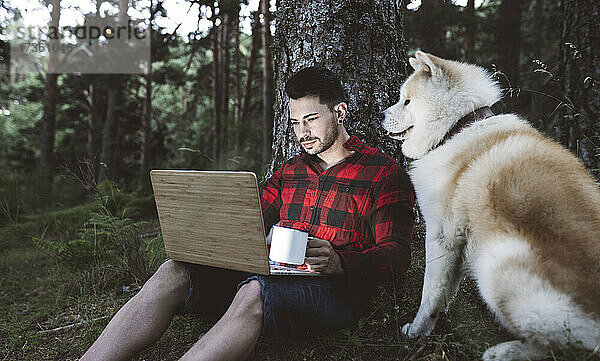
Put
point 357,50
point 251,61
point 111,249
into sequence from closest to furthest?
point 357,50, point 111,249, point 251,61

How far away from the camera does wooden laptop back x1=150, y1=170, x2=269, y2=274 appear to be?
6.44 feet

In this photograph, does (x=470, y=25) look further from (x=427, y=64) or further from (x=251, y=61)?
(x=427, y=64)

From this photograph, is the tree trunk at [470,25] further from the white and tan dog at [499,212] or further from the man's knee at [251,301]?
the man's knee at [251,301]

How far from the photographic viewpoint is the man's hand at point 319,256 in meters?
2.11

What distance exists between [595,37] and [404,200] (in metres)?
2.82

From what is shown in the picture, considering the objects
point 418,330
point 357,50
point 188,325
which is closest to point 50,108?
point 188,325

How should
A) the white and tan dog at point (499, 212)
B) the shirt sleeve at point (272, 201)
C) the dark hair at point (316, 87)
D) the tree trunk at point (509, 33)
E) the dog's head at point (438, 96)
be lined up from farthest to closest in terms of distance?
the tree trunk at point (509, 33) < the shirt sleeve at point (272, 201) < the dark hair at point (316, 87) < the dog's head at point (438, 96) < the white and tan dog at point (499, 212)

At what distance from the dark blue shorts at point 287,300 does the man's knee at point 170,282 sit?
4cm

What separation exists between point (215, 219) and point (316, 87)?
1023 mm

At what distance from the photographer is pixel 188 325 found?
120 inches

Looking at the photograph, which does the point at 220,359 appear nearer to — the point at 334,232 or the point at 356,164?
the point at 334,232

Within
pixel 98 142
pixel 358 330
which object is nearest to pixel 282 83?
pixel 358 330

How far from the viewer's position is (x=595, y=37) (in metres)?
3.86

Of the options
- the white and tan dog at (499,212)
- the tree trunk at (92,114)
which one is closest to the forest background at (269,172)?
the white and tan dog at (499,212)
